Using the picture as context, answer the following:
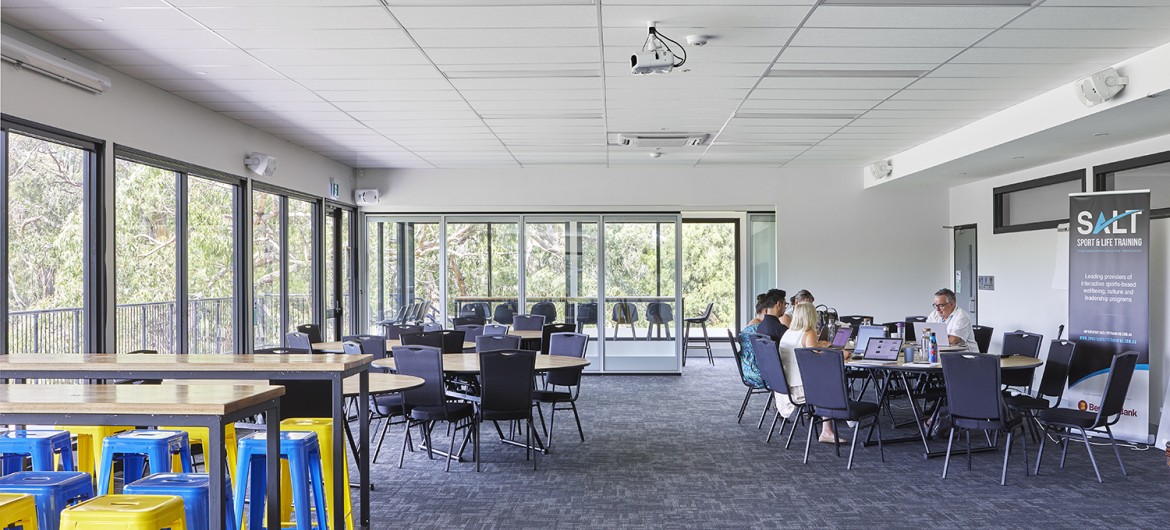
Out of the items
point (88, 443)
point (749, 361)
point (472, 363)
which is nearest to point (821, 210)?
point (749, 361)

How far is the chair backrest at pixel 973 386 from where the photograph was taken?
213 inches

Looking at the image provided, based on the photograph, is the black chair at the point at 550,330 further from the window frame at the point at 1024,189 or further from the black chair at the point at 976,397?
the window frame at the point at 1024,189

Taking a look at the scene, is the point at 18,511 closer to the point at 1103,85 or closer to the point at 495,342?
the point at 495,342

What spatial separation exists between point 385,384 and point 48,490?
80.1 inches

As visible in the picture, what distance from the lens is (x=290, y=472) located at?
3.54 m

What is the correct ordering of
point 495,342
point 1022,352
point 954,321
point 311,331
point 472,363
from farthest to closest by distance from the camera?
point 311,331
point 954,321
point 1022,352
point 495,342
point 472,363

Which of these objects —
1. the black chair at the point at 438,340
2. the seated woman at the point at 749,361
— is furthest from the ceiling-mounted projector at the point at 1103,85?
the black chair at the point at 438,340

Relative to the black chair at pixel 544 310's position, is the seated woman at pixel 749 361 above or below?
below

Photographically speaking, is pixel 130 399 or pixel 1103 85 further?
pixel 1103 85

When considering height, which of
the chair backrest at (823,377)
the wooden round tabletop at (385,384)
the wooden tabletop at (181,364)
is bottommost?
the chair backrest at (823,377)

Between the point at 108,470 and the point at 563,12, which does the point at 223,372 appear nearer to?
the point at 108,470

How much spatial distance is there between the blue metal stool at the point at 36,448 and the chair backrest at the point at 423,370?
235cm

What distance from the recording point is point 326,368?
3.41 meters

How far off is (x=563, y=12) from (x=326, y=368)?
229 centimetres
